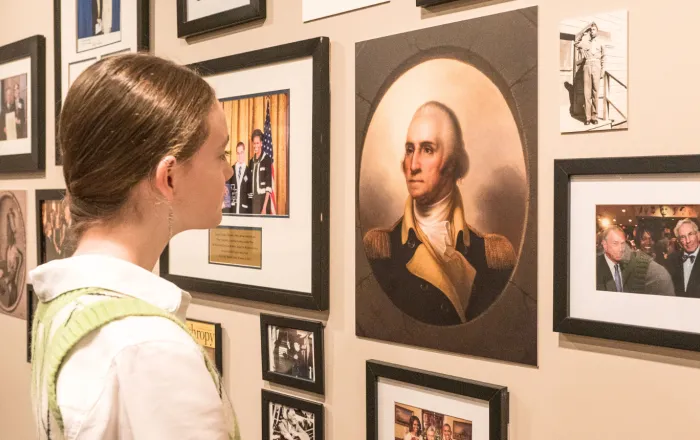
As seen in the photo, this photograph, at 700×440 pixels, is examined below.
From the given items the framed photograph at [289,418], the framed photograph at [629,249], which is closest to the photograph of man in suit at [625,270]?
the framed photograph at [629,249]

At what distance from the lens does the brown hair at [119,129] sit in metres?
0.87

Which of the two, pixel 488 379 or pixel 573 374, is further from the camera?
pixel 488 379

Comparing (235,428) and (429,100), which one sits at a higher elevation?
(429,100)

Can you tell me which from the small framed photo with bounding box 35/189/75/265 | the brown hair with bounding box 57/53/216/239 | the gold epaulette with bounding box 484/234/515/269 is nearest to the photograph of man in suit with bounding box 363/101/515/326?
the gold epaulette with bounding box 484/234/515/269

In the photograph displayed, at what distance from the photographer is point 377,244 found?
1.40 m

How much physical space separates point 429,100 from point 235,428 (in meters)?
0.70

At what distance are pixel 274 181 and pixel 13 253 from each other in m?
1.33

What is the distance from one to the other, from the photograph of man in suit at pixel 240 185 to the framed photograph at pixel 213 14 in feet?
0.96

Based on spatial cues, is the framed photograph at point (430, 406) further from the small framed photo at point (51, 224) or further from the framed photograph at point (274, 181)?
the small framed photo at point (51, 224)

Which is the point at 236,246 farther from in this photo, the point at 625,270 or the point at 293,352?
the point at 625,270

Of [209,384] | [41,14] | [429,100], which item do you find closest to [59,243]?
[41,14]

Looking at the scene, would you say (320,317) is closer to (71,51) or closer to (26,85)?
(71,51)

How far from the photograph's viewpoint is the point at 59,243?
7.33ft

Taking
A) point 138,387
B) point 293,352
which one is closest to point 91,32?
point 293,352
